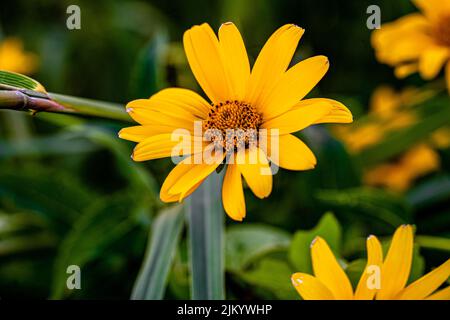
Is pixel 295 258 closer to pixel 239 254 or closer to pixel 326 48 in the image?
pixel 239 254

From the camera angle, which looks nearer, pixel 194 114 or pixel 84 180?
pixel 194 114

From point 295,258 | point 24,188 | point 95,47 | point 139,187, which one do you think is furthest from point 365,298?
point 95,47

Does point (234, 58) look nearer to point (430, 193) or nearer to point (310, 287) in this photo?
point (310, 287)

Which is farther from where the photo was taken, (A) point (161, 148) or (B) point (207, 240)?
(B) point (207, 240)

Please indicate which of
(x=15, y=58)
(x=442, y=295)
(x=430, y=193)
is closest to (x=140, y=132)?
(x=442, y=295)

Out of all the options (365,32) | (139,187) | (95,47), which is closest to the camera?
(139,187)

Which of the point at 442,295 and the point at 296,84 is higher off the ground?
the point at 296,84
